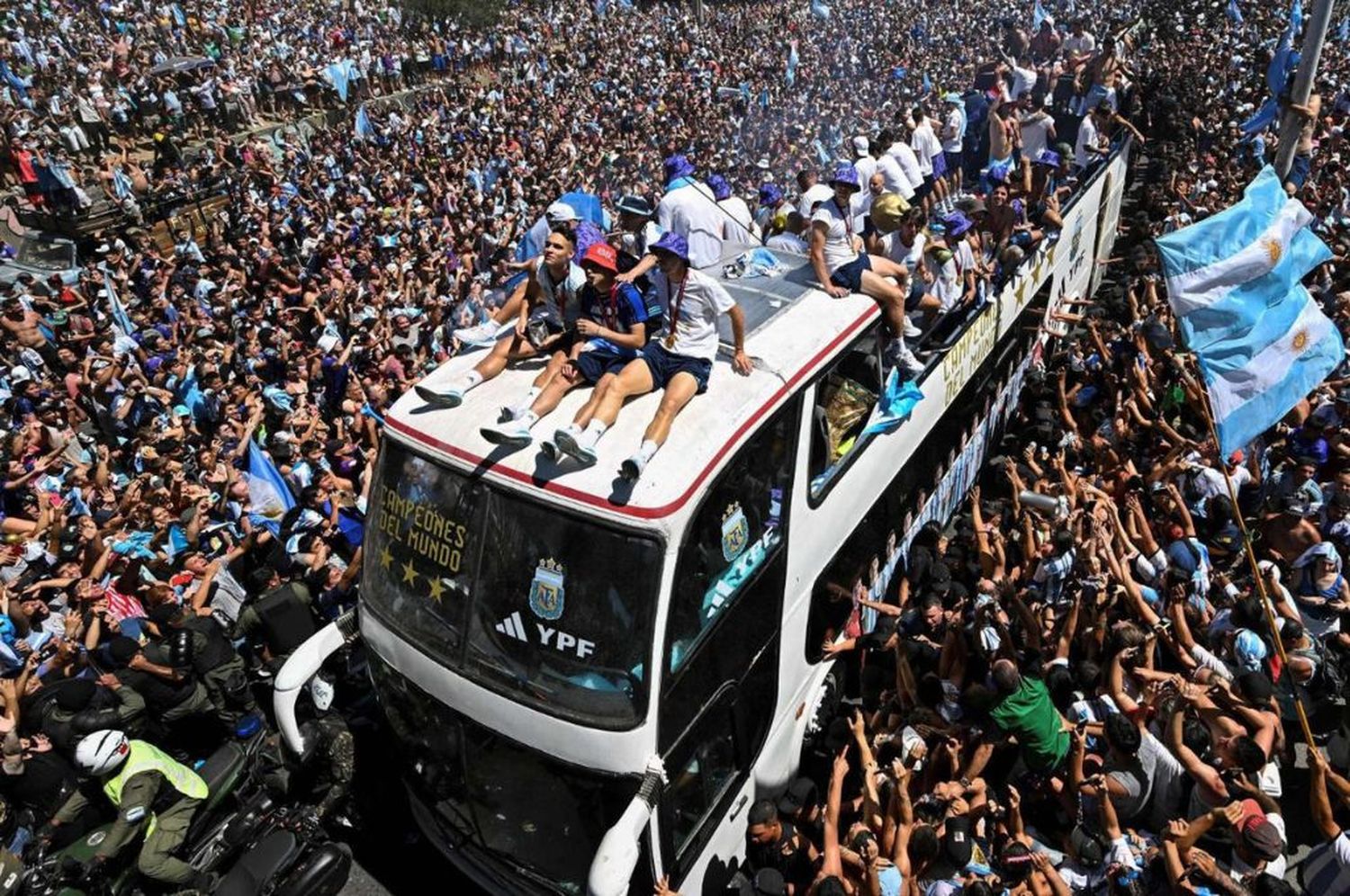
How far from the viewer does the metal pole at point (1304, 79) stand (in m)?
9.14

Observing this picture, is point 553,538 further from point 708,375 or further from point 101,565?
point 101,565

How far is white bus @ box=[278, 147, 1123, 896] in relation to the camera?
3.98 metres

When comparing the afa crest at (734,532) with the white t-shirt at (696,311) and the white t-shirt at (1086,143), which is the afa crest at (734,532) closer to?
the white t-shirt at (696,311)

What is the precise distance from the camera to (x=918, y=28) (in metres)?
28.2

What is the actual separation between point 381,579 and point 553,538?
1.21 metres

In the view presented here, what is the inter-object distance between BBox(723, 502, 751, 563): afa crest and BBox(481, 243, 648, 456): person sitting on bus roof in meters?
0.92

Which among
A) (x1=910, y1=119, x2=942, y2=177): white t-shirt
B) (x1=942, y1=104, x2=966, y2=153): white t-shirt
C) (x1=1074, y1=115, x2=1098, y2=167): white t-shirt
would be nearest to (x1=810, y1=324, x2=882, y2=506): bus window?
(x1=910, y1=119, x2=942, y2=177): white t-shirt

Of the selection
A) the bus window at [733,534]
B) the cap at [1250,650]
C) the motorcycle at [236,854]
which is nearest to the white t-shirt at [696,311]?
the bus window at [733,534]

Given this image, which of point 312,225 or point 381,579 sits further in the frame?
point 312,225

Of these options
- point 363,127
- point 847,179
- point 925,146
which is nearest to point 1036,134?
A: point 925,146

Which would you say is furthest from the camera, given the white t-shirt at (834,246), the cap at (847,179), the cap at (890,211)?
the cap at (890,211)

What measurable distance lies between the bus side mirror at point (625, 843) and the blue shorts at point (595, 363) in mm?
2070

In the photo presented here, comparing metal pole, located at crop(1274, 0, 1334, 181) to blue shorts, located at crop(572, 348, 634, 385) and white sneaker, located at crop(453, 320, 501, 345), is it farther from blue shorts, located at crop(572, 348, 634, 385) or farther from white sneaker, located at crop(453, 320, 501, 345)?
white sneaker, located at crop(453, 320, 501, 345)

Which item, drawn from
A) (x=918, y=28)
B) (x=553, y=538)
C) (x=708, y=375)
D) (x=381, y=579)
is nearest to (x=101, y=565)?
(x=381, y=579)
